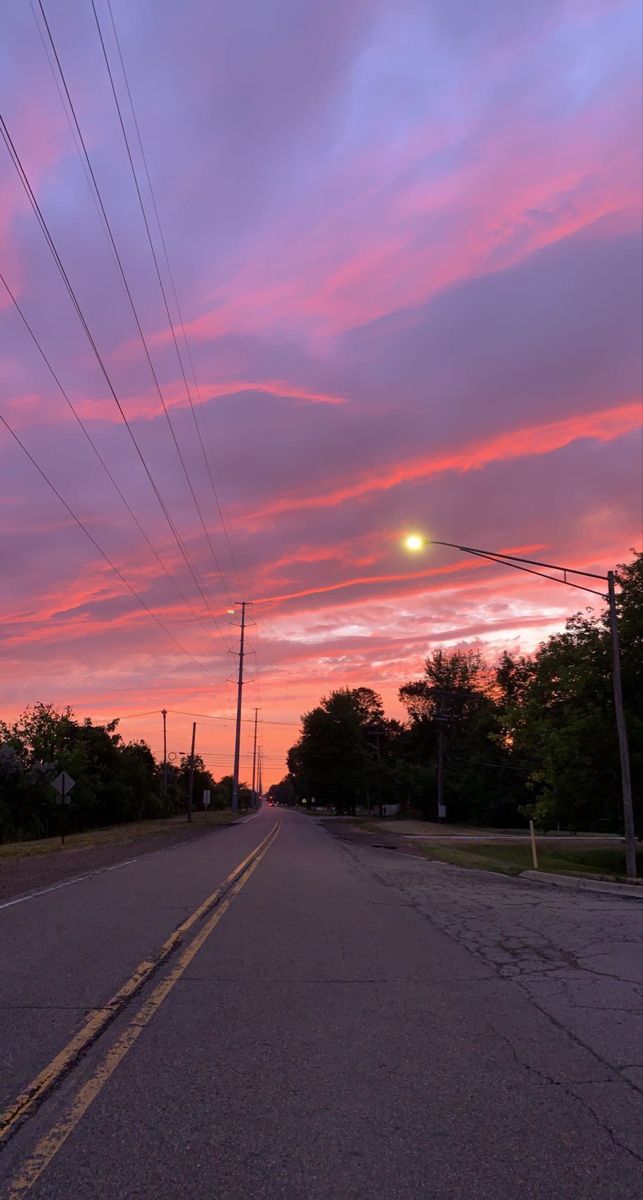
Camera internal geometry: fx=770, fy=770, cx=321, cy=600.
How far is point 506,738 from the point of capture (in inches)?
2183

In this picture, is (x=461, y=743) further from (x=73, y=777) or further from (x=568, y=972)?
(x=568, y=972)

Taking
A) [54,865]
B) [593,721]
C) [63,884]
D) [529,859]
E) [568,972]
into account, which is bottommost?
[529,859]

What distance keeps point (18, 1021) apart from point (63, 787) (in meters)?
25.5

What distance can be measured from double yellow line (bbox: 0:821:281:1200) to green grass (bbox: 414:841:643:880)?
1372 cm

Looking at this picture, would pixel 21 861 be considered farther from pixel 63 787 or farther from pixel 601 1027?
pixel 601 1027

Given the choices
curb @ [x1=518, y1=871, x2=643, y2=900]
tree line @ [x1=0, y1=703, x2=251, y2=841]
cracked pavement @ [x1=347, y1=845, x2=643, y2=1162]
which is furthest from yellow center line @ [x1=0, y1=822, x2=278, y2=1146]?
tree line @ [x1=0, y1=703, x2=251, y2=841]

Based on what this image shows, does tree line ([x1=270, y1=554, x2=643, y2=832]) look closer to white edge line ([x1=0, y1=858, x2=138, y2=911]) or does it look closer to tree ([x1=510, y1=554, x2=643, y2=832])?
tree ([x1=510, y1=554, x2=643, y2=832])

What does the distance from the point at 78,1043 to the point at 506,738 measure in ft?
173

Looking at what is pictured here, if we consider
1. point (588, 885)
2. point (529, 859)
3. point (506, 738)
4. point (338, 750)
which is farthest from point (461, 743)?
point (588, 885)

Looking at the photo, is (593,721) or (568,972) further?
(593,721)

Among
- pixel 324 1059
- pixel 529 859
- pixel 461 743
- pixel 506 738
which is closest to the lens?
pixel 324 1059

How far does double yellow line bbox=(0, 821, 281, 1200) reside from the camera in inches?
145

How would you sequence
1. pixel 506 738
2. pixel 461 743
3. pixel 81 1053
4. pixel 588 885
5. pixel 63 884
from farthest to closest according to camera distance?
pixel 461 743 → pixel 506 738 → pixel 588 885 → pixel 63 884 → pixel 81 1053

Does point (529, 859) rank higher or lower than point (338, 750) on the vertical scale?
lower
